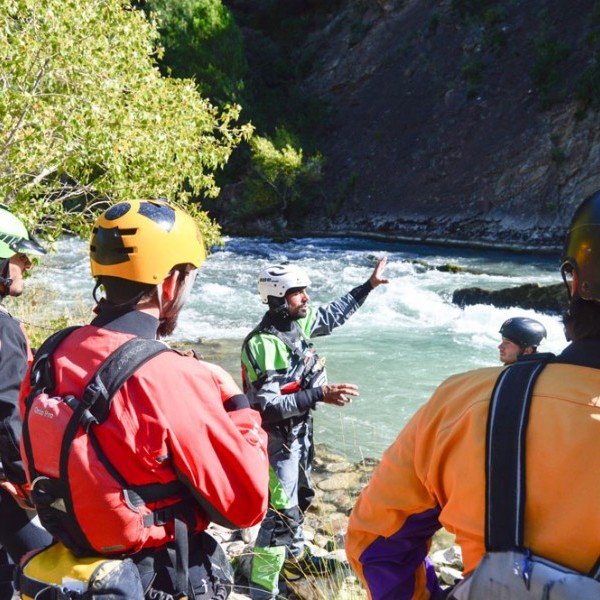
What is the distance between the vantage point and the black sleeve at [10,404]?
279cm

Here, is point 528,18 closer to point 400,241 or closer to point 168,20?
point 400,241

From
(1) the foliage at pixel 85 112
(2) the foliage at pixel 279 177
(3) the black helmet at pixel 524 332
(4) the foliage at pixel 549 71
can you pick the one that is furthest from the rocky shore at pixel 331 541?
(4) the foliage at pixel 549 71

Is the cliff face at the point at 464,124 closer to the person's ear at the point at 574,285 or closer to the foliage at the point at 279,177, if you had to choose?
the foliage at the point at 279,177

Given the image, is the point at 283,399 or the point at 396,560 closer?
the point at 396,560

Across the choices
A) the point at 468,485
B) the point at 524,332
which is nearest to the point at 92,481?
the point at 468,485

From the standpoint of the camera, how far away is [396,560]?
1592 mm

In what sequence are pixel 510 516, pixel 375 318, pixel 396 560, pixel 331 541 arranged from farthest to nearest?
pixel 375 318 → pixel 331 541 → pixel 396 560 → pixel 510 516

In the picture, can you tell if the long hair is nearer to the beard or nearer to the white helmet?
the beard

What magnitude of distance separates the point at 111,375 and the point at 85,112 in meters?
5.03

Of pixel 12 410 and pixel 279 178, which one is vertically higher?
pixel 12 410

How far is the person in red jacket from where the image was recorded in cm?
179

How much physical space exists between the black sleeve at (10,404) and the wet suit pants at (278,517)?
1.55 meters

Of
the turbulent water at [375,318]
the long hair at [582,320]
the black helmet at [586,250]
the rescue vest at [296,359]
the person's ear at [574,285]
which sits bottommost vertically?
the turbulent water at [375,318]

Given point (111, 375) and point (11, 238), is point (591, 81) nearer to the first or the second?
point (11, 238)
